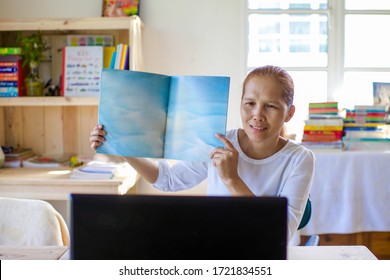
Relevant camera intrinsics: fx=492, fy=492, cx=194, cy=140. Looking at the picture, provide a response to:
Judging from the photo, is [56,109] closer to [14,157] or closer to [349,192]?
[14,157]

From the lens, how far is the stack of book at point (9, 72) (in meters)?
3.00

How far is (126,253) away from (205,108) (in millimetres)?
797

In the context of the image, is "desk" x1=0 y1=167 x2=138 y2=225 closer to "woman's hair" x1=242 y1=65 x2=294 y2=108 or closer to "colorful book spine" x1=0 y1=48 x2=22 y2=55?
"colorful book spine" x1=0 y1=48 x2=22 y2=55

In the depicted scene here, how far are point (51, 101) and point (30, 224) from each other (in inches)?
58.4

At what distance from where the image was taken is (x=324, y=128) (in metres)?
2.98

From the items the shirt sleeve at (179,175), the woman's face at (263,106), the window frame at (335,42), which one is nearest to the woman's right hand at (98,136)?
the shirt sleeve at (179,175)

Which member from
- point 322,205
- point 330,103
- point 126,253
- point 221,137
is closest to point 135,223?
point 126,253

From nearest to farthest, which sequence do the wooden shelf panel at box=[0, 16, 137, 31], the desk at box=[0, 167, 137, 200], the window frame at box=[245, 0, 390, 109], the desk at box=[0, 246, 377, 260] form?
the desk at box=[0, 246, 377, 260], the desk at box=[0, 167, 137, 200], the wooden shelf panel at box=[0, 16, 137, 31], the window frame at box=[245, 0, 390, 109]

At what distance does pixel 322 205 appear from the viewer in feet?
9.21

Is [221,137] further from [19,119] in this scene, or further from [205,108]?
[19,119]

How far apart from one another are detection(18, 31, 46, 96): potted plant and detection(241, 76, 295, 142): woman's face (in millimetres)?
2029

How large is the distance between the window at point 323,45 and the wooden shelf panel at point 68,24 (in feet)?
2.78

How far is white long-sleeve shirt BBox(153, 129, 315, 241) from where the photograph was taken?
1.36 meters

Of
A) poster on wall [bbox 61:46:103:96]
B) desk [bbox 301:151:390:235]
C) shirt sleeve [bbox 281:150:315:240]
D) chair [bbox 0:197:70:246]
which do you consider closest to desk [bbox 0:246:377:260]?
shirt sleeve [bbox 281:150:315:240]
